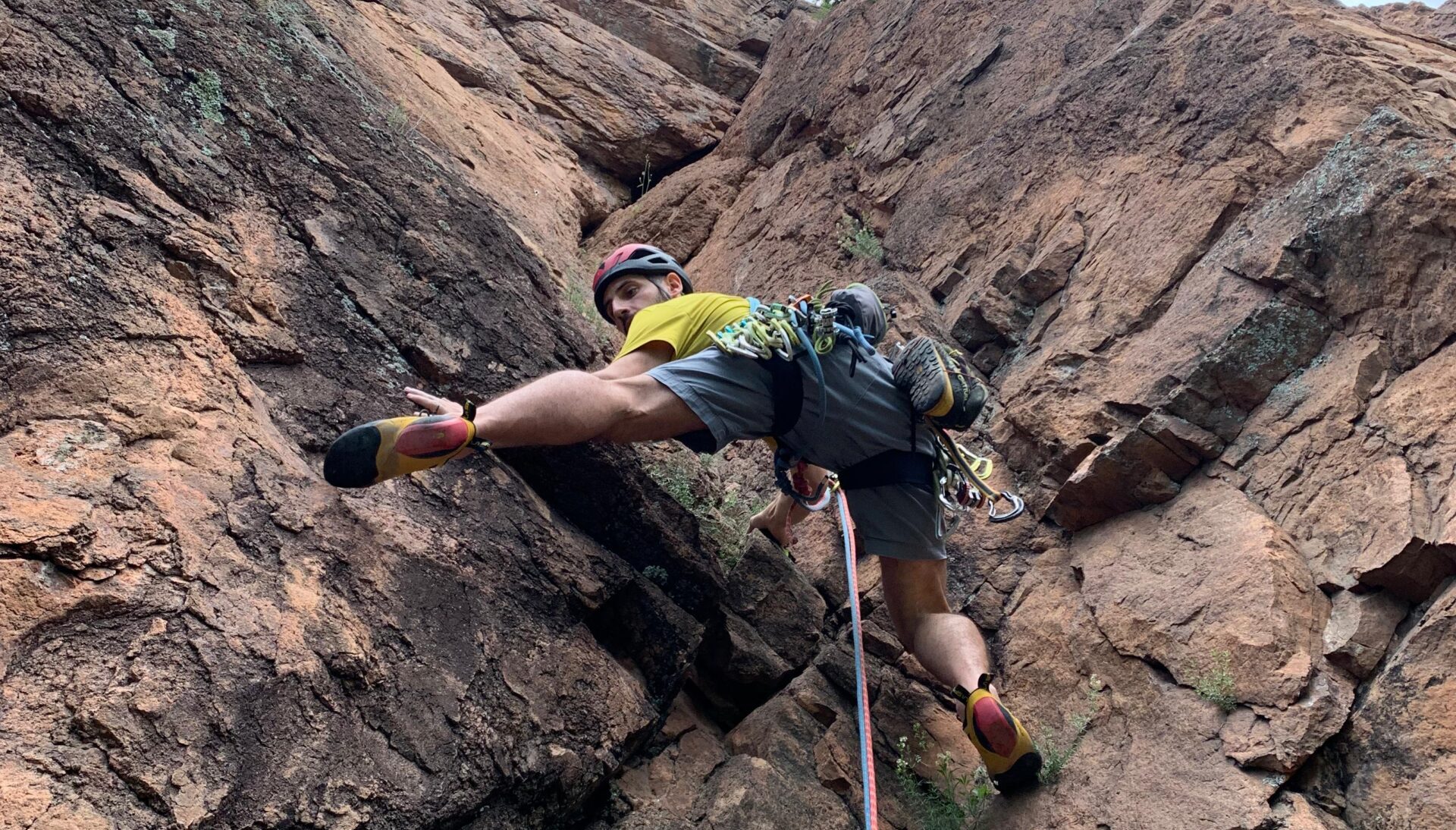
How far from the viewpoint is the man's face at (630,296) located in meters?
4.47

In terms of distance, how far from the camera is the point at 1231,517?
3896mm

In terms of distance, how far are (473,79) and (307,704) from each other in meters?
6.61

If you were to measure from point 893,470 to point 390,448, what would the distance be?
6.89 ft

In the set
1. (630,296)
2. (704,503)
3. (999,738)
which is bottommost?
(704,503)

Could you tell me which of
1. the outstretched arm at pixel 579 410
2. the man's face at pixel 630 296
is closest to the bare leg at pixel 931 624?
the outstretched arm at pixel 579 410

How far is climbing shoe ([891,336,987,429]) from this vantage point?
385 centimetres

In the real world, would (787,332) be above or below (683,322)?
above

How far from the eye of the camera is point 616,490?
4.12 meters

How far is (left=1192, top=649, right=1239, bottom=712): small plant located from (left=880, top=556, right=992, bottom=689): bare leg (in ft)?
2.50

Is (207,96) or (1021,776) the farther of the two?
(207,96)

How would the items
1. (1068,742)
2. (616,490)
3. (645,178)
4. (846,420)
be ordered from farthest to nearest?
(645,178), (616,490), (846,420), (1068,742)

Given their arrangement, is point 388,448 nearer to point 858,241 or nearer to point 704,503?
point 704,503

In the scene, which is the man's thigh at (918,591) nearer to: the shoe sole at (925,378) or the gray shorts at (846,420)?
the gray shorts at (846,420)

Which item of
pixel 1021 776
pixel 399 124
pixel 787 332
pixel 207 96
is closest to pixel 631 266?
pixel 787 332
